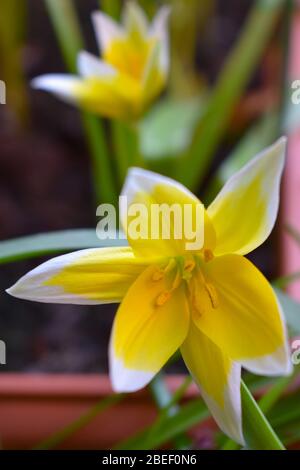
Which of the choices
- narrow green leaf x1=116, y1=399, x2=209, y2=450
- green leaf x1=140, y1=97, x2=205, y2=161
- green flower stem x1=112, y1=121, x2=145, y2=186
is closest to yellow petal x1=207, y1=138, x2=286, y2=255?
narrow green leaf x1=116, y1=399, x2=209, y2=450

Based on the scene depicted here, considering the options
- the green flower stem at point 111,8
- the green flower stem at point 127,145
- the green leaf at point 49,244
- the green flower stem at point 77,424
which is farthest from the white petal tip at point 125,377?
the green flower stem at point 111,8

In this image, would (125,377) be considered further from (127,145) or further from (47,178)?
(47,178)

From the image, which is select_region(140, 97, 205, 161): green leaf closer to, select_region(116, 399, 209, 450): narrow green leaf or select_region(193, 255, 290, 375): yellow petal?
select_region(116, 399, 209, 450): narrow green leaf

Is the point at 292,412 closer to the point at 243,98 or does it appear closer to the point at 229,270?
the point at 229,270

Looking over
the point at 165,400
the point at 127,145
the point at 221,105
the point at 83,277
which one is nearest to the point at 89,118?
the point at 127,145

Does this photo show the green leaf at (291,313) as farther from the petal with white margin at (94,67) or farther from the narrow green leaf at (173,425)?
the petal with white margin at (94,67)
